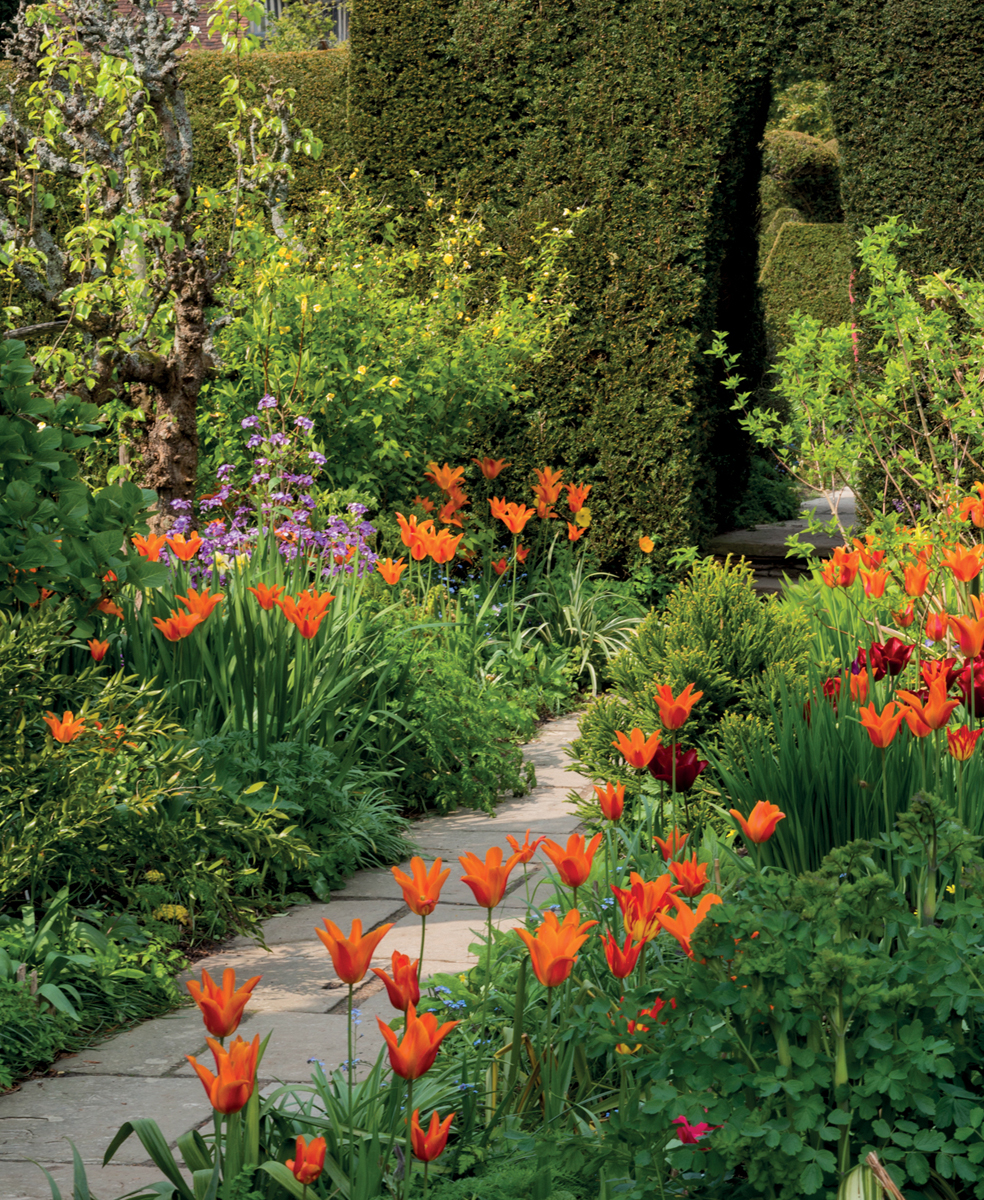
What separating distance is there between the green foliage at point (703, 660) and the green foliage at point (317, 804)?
0.75 meters

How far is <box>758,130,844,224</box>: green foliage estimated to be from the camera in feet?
73.5

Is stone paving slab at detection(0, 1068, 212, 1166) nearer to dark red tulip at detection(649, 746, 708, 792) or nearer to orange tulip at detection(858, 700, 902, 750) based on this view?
dark red tulip at detection(649, 746, 708, 792)

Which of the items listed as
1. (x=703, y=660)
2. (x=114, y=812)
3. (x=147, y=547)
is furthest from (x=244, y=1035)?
(x=703, y=660)

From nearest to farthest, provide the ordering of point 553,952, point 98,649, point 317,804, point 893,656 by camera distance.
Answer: point 553,952 < point 893,656 < point 98,649 < point 317,804

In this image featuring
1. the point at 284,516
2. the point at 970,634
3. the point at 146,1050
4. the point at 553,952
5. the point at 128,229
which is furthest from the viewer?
the point at 284,516

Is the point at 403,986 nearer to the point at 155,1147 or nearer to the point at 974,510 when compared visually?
the point at 155,1147

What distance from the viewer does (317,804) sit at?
12.6ft

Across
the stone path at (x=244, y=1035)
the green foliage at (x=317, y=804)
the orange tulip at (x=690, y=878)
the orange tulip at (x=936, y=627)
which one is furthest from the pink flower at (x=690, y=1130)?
the green foliage at (x=317, y=804)

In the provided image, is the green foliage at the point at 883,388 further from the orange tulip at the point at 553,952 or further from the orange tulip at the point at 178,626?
the orange tulip at the point at 553,952

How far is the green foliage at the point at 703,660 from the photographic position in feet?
13.0

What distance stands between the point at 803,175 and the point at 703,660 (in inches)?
835

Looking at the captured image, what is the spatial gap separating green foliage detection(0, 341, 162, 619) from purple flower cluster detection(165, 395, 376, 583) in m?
1.00

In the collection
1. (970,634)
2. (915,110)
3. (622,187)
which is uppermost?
(915,110)

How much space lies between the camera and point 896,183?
6801 mm
